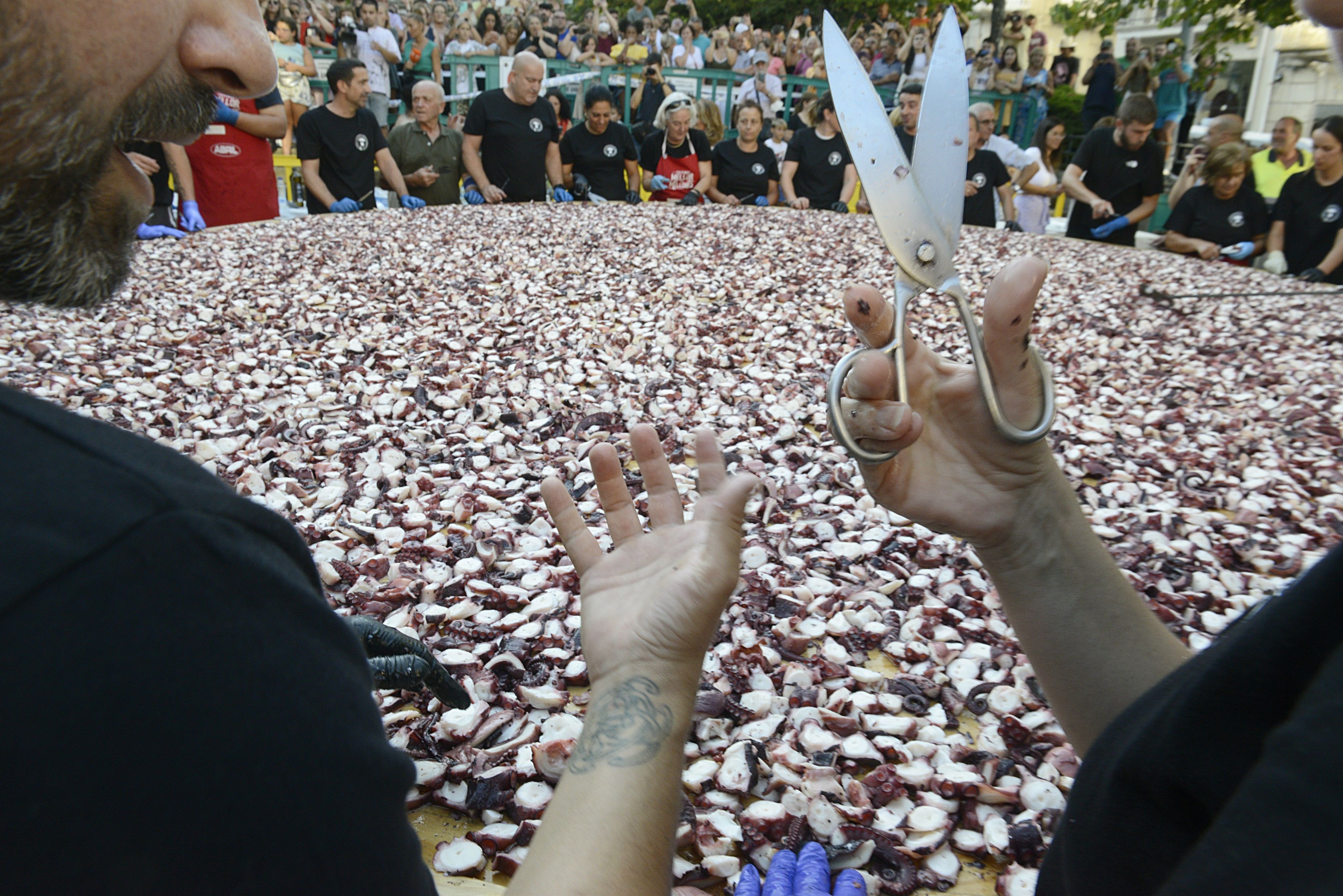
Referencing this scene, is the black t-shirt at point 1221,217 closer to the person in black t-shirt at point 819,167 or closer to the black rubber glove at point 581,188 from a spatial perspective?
the person in black t-shirt at point 819,167

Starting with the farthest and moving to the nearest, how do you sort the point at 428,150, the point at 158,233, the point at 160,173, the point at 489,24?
the point at 489,24 → the point at 428,150 → the point at 160,173 → the point at 158,233

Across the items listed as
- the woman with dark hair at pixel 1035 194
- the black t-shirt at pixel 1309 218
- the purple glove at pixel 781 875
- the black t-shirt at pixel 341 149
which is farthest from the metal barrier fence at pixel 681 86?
the purple glove at pixel 781 875

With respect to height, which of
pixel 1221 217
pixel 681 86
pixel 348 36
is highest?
pixel 348 36

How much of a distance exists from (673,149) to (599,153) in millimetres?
736

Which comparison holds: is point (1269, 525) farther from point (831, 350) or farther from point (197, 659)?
point (197, 659)

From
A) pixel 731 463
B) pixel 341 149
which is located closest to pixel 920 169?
pixel 731 463

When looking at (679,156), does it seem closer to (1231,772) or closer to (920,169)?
(920,169)

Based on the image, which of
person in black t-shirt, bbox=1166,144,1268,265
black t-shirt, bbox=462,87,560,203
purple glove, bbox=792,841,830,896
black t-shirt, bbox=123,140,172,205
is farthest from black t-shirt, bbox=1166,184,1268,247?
black t-shirt, bbox=123,140,172,205

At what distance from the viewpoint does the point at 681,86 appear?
39.5 ft

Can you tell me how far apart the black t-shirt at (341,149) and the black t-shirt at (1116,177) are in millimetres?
6073

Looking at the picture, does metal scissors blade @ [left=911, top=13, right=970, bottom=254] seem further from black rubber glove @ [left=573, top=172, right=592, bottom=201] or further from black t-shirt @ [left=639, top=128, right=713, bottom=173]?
black t-shirt @ [left=639, top=128, right=713, bottom=173]

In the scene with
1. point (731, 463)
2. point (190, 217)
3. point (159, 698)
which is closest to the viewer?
point (159, 698)

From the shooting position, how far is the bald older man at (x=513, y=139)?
703 centimetres

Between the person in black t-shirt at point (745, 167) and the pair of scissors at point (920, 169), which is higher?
the pair of scissors at point (920, 169)
